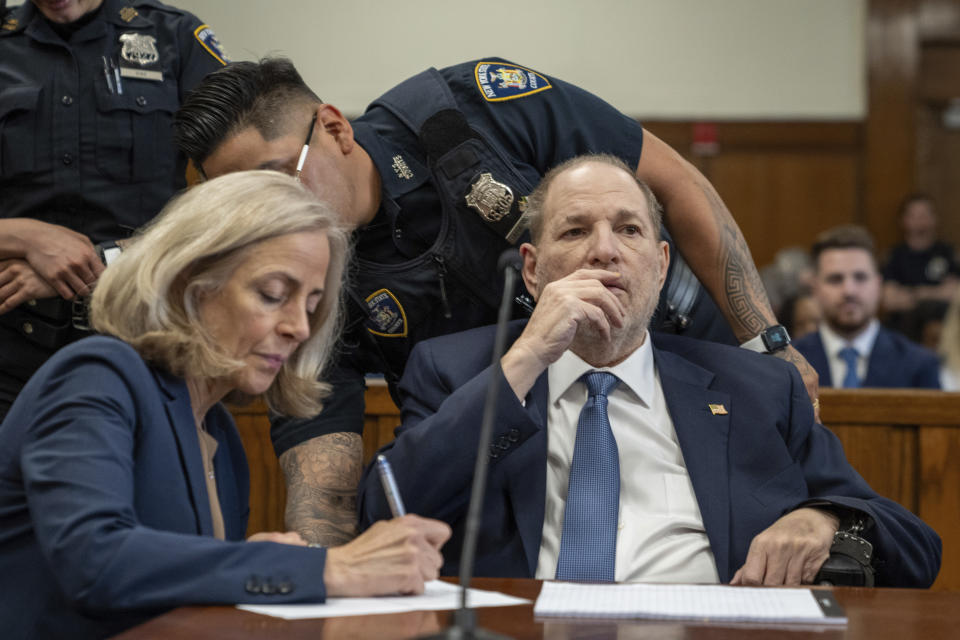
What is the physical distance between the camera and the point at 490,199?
243 centimetres

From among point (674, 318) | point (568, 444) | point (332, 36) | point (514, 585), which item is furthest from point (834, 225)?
point (514, 585)

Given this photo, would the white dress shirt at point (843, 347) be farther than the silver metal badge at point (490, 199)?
Yes

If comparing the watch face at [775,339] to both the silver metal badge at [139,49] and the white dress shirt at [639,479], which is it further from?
the silver metal badge at [139,49]

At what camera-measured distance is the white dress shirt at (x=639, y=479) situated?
204cm

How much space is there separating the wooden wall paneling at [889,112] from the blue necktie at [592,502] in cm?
636

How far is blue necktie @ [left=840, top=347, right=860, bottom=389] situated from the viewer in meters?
4.70

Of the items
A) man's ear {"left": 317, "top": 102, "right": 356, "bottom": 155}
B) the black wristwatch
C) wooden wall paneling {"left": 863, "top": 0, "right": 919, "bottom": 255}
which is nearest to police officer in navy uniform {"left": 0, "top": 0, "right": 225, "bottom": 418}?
man's ear {"left": 317, "top": 102, "right": 356, "bottom": 155}

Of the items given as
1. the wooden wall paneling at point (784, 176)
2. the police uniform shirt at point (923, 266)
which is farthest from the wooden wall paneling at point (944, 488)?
the wooden wall paneling at point (784, 176)

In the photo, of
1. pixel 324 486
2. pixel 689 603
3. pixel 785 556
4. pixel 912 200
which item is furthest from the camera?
pixel 912 200

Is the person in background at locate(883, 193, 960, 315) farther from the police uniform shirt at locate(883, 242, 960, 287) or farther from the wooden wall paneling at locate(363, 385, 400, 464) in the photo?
the wooden wall paneling at locate(363, 385, 400, 464)

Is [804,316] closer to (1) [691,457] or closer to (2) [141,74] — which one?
(1) [691,457]

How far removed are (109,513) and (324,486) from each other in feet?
2.98

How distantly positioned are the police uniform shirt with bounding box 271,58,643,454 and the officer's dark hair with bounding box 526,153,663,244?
4.7 inches

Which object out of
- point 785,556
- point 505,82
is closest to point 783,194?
point 505,82
